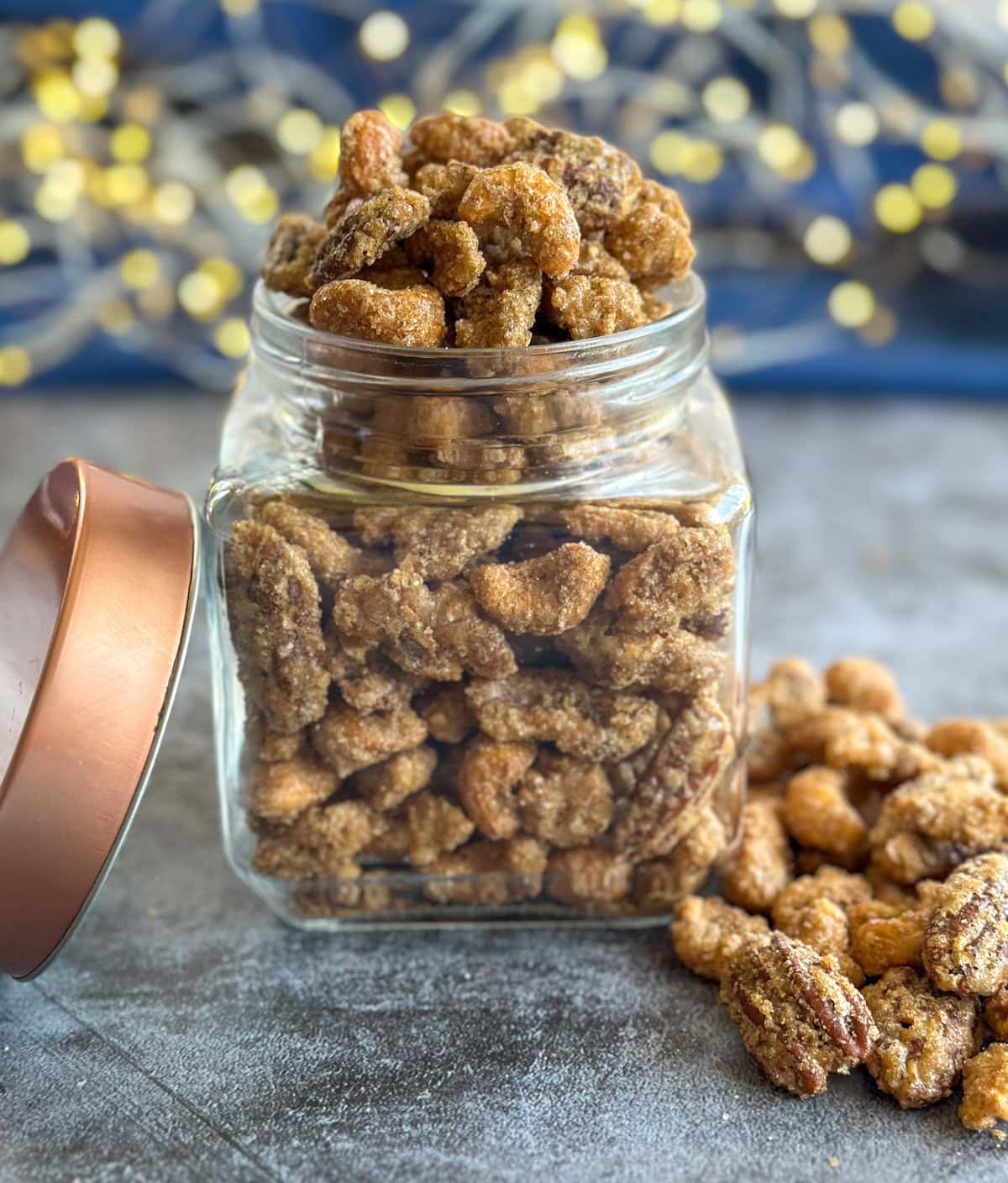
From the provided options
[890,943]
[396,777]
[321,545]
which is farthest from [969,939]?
[321,545]

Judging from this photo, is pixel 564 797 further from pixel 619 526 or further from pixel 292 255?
pixel 292 255

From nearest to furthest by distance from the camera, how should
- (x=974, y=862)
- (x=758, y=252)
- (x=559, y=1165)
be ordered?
(x=559, y=1165) → (x=974, y=862) → (x=758, y=252)

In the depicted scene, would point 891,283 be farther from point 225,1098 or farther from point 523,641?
point 225,1098

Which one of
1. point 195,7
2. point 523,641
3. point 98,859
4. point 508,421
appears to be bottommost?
point 98,859

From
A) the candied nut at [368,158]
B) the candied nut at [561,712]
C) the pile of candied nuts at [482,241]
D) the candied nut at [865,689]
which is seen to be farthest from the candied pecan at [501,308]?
the candied nut at [865,689]

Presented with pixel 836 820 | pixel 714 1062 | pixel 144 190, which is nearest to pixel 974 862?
pixel 836 820
